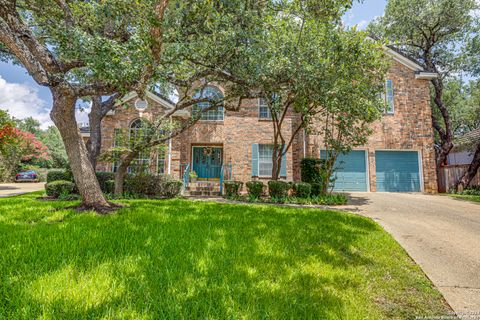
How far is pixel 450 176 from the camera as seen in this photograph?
1389 centimetres

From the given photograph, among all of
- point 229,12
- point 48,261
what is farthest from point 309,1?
point 48,261

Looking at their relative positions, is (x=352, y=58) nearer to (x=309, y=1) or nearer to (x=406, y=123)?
(x=309, y=1)

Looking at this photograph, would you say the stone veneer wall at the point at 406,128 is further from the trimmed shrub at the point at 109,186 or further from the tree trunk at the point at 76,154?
the tree trunk at the point at 76,154

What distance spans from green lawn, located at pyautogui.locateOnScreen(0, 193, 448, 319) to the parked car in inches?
890

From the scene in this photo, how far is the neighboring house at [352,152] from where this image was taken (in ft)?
42.7

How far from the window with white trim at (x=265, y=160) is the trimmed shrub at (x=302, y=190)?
358 centimetres

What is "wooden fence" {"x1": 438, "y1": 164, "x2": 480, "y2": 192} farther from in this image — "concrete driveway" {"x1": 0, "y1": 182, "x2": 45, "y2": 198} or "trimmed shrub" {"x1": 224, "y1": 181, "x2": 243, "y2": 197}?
"concrete driveway" {"x1": 0, "y1": 182, "x2": 45, "y2": 198}

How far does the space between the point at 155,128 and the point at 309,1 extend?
22.4ft

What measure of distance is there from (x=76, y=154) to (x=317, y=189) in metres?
8.63

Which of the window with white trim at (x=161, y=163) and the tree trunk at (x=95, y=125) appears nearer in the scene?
the tree trunk at (x=95, y=125)

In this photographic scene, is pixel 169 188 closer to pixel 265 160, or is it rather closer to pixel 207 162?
pixel 207 162

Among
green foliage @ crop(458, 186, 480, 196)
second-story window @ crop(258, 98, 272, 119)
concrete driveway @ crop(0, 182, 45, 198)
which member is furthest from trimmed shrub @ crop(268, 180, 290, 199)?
concrete driveway @ crop(0, 182, 45, 198)

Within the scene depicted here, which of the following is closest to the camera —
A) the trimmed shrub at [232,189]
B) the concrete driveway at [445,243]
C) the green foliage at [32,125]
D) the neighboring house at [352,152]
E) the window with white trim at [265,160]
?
the concrete driveway at [445,243]

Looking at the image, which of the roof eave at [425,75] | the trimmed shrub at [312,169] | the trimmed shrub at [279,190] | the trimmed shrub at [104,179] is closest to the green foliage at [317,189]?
the trimmed shrub at [312,169]
